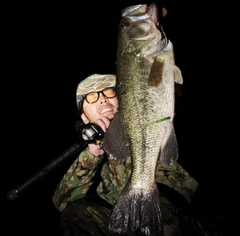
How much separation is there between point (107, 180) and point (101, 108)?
26.2 inches

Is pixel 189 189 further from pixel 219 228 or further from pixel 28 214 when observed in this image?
pixel 28 214

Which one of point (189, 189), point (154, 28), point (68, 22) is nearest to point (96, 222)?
point (189, 189)

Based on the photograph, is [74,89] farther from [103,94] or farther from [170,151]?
[170,151]

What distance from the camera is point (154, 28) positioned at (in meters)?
1.61

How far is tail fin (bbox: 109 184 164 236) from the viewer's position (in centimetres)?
163

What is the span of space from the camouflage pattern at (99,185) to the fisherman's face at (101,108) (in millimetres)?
335

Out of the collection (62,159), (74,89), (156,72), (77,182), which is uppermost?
(156,72)

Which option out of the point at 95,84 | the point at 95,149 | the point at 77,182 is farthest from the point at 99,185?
the point at 95,84

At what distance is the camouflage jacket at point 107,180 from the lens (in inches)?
96.8

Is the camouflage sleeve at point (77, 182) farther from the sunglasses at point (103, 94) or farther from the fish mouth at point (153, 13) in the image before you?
the fish mouth at point (153, 13)

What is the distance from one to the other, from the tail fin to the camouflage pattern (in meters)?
0.55

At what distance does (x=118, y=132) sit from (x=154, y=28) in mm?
602

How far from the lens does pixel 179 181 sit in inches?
96.9

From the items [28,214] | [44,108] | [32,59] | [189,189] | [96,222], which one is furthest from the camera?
[32,59]
